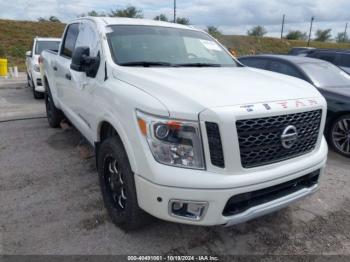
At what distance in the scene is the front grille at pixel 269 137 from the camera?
7.72 feet

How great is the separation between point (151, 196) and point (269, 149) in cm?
94

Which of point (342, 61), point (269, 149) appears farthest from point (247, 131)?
point (342, 61)

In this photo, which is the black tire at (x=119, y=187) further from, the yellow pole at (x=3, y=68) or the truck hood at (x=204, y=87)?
the yellow pole at (x=3, y=68)

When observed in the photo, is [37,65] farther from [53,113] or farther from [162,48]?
[162,48]

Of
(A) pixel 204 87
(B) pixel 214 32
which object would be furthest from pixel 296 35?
(A) pixel 204 87

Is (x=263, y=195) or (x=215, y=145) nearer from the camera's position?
(x=215, y=145)

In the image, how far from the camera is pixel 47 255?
265cm

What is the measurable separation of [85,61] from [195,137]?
1.68 m

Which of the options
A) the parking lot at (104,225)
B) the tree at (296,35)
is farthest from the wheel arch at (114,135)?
the tree at (296,35)

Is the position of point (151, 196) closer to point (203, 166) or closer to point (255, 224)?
point (203, 166)

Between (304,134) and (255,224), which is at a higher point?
(304,134)

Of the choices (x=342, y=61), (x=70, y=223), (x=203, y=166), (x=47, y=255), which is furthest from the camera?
(x=342, y=61)

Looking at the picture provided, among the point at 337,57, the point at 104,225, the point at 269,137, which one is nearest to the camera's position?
the point at 269,137

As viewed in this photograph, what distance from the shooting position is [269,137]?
2465mm
